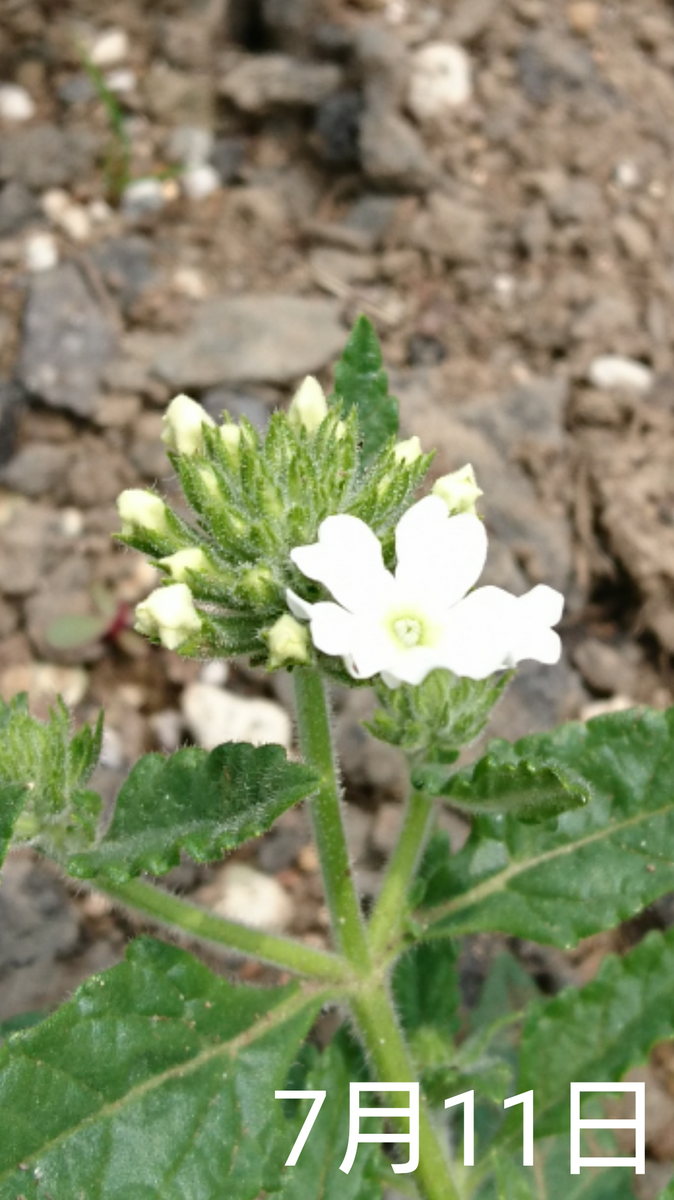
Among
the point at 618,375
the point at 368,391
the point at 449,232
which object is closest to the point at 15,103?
the point at 449,232

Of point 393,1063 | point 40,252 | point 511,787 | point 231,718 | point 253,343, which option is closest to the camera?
point 511,787

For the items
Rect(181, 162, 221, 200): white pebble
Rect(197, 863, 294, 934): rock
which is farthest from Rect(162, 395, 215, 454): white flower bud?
Rect(181, 162, 221, 200): white pebble

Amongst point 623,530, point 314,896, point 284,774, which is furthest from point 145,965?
point 623,530

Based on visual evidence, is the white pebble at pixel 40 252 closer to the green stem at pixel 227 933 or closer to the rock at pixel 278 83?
the rock at pixel 278 83

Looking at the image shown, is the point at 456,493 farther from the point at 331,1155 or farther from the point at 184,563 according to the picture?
the point at 331,1155

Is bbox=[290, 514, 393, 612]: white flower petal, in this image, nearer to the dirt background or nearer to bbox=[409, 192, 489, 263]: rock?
the dirt background

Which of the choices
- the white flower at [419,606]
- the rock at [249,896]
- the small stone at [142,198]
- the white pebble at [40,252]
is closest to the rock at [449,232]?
the small stone at [142,198]

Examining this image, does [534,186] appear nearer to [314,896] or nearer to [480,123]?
[480,123]
